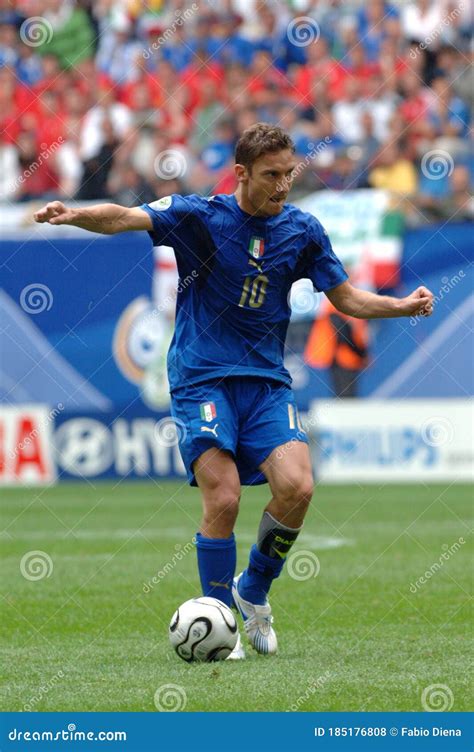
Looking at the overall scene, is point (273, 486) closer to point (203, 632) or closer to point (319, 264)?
point (203, 632)

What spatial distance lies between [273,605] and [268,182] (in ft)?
9.87

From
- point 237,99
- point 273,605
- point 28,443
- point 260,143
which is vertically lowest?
point 28,443

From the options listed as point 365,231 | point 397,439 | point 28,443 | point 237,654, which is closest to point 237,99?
point 365,231

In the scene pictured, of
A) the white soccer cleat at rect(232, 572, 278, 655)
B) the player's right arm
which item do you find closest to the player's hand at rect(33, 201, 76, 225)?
the player's right arm

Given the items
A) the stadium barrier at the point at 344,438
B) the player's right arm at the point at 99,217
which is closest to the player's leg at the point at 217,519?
the player's right arm at the point at 99,217

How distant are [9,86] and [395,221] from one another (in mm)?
6454

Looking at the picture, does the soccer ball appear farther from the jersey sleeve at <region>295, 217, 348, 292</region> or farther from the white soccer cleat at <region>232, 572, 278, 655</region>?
the jersey sleeve at <region>295, 217, 348, 292</region>

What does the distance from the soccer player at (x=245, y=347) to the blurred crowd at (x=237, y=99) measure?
1211 centimetres

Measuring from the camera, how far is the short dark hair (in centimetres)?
705

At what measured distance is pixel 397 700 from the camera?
5.82m

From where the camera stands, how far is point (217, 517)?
7148 millimetres

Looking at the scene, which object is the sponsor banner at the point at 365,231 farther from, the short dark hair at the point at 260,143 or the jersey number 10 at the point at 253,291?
the short dark hair at the point at 260,143

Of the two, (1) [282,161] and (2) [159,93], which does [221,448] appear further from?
(2) [159,93]

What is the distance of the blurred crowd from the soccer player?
1211cm
